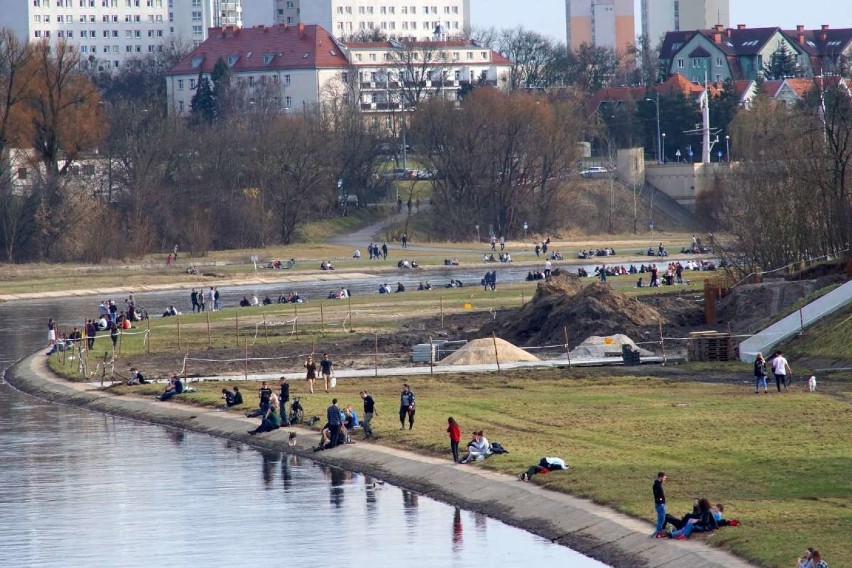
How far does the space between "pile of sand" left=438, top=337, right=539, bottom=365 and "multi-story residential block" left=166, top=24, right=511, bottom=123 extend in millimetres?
113242

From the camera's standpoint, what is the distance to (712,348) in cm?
5438

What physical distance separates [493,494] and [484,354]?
21.6 metres

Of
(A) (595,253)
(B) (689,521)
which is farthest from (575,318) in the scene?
(A) (595,253)

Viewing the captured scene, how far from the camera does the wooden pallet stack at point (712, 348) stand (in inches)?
2141

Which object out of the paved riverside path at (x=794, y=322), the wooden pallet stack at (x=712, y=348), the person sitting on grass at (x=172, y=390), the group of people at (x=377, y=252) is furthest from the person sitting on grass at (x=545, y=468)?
the group of people at (x=377, y=252)

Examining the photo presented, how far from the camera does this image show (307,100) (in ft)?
589

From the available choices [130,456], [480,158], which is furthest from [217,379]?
[480,158]

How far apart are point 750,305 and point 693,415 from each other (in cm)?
2260

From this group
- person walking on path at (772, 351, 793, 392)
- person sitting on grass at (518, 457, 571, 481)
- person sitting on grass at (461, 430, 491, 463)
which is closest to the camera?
person sitting on grass at (518, 457, 571, 481)

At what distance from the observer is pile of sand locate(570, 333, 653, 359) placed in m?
56.3

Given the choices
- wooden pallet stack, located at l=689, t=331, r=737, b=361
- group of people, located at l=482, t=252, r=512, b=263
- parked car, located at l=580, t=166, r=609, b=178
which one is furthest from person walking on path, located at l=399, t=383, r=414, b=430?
parked car, located at l=580, t=166, r=609, b=178

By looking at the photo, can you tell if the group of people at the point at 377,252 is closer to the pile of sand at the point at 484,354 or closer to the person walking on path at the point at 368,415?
the pile of sand at the point at 484,354

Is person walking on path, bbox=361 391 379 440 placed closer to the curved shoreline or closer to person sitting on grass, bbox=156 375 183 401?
the curved shoreline

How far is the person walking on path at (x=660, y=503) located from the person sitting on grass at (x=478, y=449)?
28.3ft
